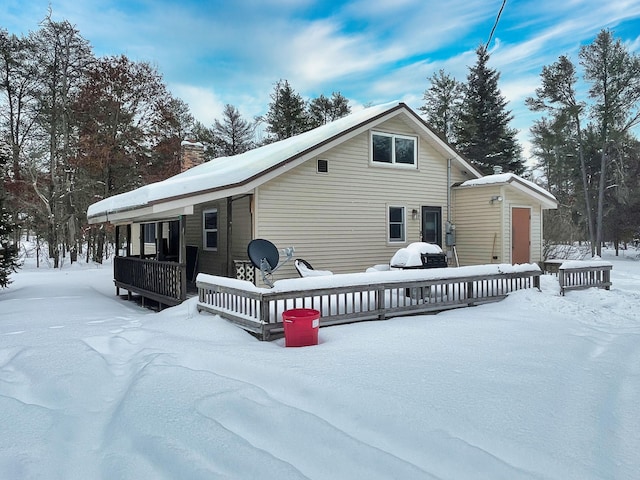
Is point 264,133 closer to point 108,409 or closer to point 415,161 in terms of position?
point 415,161

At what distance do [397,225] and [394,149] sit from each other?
2.11 m

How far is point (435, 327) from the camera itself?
6.29 meters

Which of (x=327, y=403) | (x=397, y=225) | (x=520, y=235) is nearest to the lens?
(x=327, y=403)

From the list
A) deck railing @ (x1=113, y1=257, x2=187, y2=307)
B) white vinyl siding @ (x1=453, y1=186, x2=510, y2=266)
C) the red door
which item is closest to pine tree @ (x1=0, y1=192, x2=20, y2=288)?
deck railing @ (x1=113, y1=257, x2=187, y2=307)

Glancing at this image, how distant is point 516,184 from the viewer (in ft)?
37.7

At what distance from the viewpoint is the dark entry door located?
12.1 meters

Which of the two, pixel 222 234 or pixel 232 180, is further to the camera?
pixel 222 234

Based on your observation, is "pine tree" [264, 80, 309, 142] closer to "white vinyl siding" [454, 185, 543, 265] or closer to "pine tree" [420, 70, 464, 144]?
"pine tree" [420, 70, 464, 144]

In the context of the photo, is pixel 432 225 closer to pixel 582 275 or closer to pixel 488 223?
pixel 488 223

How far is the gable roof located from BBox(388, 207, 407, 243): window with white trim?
92.6 inches

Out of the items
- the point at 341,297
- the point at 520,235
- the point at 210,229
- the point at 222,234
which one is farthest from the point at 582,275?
the point at 210,229

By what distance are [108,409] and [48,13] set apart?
2492 cm

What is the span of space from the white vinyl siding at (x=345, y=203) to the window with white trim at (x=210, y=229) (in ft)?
9.01

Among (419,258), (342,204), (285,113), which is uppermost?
(285,113)
